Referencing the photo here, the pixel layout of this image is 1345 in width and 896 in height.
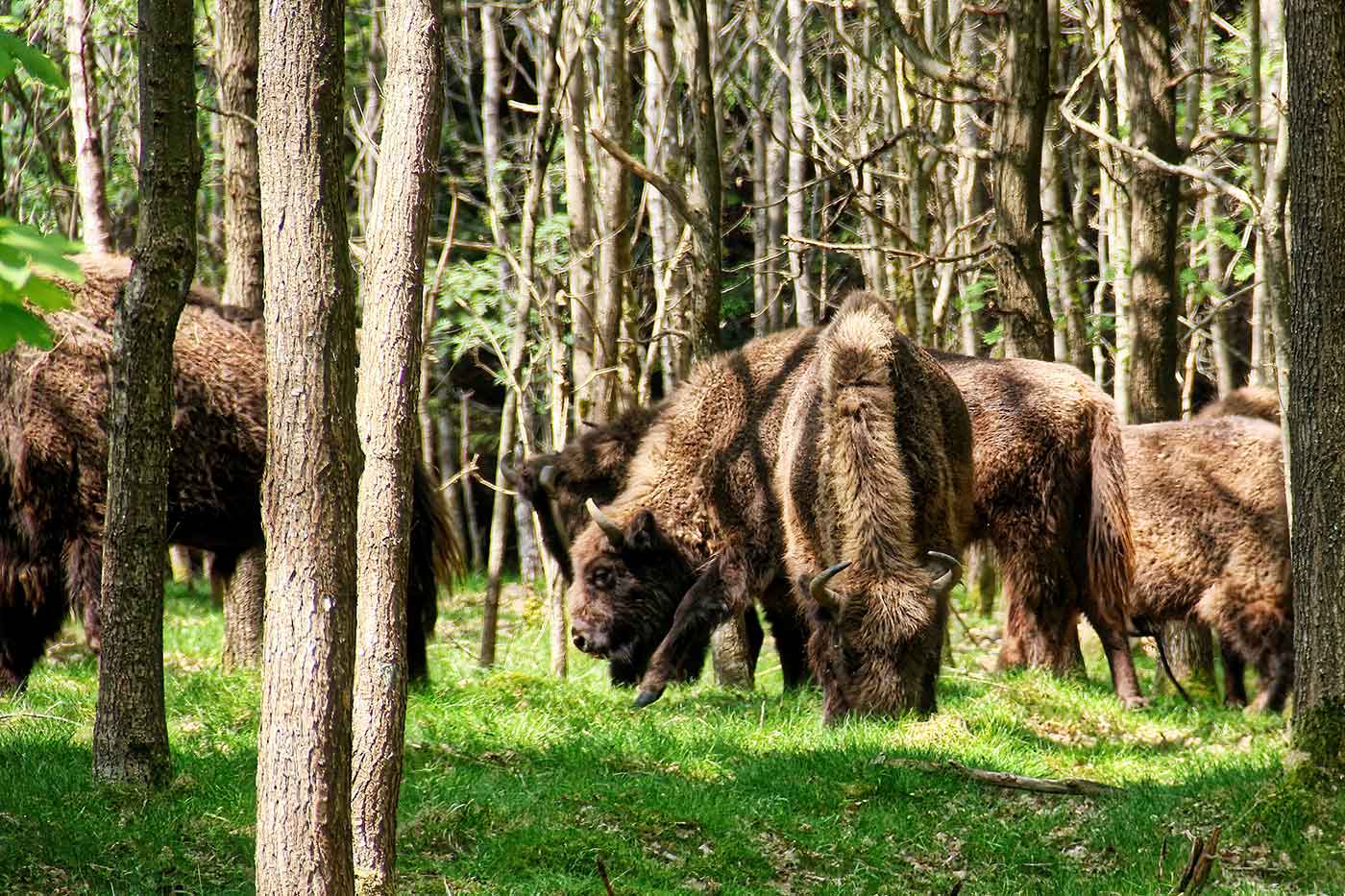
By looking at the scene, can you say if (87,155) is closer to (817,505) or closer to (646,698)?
(646,698)

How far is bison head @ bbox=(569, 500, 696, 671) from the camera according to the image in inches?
408

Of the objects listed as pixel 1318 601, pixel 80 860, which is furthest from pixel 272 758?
pixel 1318 601

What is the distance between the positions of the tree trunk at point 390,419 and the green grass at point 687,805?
828mm

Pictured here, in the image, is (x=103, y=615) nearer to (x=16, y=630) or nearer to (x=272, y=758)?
(x=272, y=758)

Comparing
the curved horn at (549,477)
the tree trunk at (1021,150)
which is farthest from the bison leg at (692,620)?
the tree trunk at (1021,150)

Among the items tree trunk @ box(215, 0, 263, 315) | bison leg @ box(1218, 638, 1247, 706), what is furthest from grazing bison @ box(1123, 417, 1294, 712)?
tree trunk @ box(215, 0, 263, 315)

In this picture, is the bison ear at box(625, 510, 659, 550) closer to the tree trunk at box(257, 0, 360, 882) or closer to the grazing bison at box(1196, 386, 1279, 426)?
the grazing bison at box(1196, 386, 1279, 426)

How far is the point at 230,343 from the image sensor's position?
909 centimetres

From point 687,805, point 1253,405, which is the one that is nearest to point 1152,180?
point 1253,405

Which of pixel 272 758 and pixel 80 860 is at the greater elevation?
pixel 272 758

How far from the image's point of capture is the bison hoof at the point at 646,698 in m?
9.26

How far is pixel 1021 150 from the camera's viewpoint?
1086cm

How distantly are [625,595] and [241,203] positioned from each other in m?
3.81

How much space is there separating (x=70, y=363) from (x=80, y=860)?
14.1 feet
